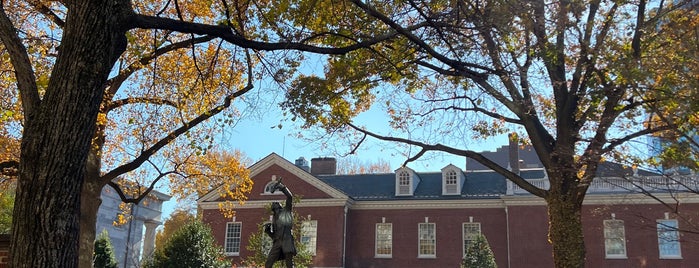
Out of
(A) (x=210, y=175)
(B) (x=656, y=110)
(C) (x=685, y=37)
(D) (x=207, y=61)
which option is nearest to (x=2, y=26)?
(D) (x=207, y=61)

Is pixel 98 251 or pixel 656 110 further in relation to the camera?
pixel 98 251

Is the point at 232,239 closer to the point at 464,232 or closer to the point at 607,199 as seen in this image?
the point at 464,232

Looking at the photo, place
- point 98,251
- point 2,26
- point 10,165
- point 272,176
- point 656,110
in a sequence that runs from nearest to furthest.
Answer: point 2,26, point 656,110, point 10,165, point 98,251, point 272,176

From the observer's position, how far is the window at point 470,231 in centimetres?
3175

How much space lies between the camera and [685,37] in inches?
439

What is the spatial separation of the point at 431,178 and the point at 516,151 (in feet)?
17.8

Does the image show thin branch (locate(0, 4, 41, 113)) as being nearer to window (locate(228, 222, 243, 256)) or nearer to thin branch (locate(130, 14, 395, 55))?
thin branch (locate(130, 14, 395, 55))

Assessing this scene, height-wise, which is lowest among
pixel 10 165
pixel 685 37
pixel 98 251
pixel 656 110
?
pixel 98 251

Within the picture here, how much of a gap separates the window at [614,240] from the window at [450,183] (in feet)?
26.0

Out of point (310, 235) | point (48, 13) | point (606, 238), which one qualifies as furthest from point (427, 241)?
point (48, 13)

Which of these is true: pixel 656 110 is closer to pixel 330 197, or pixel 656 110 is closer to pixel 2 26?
pixel 2 26

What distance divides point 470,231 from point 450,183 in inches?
122

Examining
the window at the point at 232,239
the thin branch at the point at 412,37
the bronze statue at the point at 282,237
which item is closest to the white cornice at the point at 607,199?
the window at the point at 232,239

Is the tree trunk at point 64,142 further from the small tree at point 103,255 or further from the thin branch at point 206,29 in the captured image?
the small tree at point 103,255
